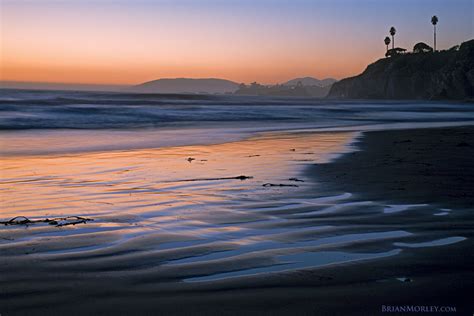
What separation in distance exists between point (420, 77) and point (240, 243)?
121 metres

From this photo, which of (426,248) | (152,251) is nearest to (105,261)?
(152,251)

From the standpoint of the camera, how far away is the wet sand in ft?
9.94

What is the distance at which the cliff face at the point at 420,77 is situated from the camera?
93.3 meters

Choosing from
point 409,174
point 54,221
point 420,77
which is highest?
point 420,77

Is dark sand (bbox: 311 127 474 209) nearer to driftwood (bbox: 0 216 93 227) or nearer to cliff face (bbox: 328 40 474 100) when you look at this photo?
driftwood (bbox: 0 216 93 227)

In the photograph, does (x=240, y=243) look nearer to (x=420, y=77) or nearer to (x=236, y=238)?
(x=236, y=238)

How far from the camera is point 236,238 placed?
14.6 feet

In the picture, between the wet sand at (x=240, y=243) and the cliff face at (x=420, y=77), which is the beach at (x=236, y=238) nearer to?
the wet sand at (x=240, y=243)

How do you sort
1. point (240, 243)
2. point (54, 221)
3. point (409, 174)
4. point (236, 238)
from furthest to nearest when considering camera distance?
1. point (409, 174)
2. point (54, 221)
3. point (236, 238)
4. point (240, 243)

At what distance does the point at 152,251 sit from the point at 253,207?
1894mm

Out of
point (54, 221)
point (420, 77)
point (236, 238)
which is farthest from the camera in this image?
point (420, 77)

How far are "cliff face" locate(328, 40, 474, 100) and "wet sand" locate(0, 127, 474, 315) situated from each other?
3462 inches

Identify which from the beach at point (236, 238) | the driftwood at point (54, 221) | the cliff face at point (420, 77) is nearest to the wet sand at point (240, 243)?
the beach at point (236, 238)

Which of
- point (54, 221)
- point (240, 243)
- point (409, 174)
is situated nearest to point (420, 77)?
point (409, 174)
